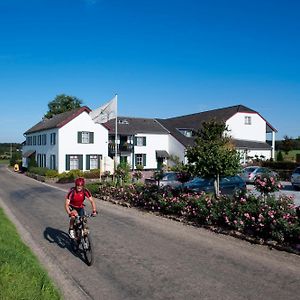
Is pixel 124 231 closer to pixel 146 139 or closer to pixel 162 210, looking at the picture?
pixel 162 210

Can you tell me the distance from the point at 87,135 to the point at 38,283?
36696 millimetres

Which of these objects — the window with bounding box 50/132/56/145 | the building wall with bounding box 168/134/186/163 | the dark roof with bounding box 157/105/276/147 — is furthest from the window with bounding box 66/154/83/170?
the dark roof with bounding box 157/105/276/147

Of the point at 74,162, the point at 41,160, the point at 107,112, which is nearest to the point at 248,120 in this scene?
the point at 74,162

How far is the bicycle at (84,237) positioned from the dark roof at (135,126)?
38663 millimetres

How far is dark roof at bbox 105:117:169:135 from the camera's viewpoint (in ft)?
162

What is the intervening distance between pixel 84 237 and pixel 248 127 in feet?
157

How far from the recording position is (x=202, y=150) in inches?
564

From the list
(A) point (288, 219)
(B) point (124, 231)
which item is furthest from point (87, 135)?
(A) point (288, 219)

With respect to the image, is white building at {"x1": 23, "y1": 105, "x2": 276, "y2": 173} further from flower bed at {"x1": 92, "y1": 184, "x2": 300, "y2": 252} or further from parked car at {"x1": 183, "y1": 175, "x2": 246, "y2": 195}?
flower bed at {"x1": 92, "y1": 184, "x2": 300, "y2": 252}

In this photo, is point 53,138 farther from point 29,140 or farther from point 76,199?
point 76,199

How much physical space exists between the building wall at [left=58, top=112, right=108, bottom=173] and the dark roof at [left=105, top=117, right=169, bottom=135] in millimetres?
4020

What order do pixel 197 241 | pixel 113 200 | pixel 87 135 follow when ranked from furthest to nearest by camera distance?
pixel 87 135 → pixel 113 200 → pixel 197 241

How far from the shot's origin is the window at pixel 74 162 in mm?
41406

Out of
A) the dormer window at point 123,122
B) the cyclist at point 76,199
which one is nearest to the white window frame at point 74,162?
the dormer window at point 123,122
